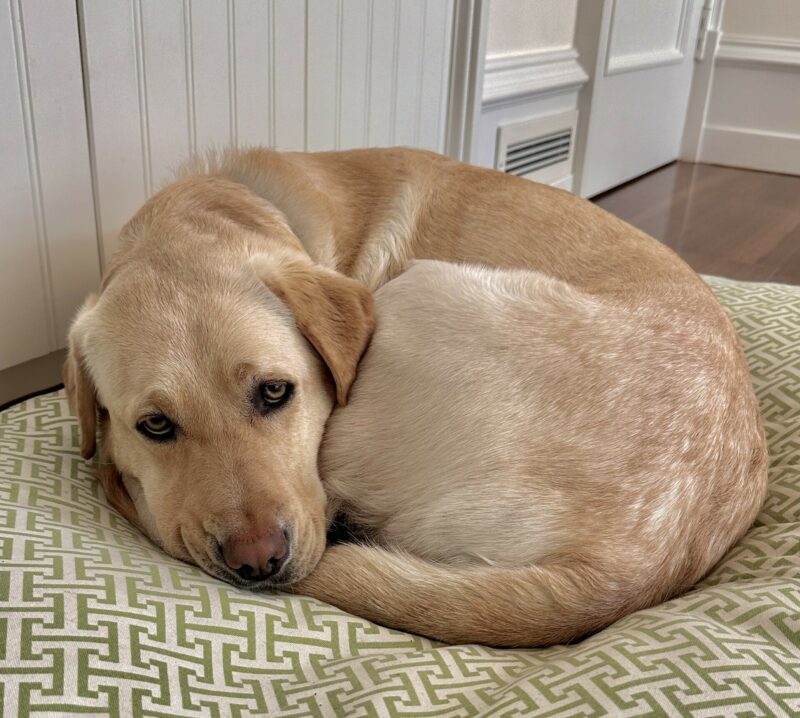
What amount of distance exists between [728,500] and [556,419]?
39 cm

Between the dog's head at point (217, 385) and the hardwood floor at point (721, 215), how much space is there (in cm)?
324

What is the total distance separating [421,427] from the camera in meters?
1.60

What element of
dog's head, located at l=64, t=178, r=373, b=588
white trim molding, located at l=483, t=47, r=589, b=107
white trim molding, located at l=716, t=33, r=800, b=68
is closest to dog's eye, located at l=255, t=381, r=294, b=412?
dog's head, located at l=64, t=178, r=373, b=588

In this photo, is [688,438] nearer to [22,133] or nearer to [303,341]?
[303,341]

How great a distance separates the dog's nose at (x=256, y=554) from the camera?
4.59 ft

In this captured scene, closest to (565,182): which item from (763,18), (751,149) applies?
(751,149)

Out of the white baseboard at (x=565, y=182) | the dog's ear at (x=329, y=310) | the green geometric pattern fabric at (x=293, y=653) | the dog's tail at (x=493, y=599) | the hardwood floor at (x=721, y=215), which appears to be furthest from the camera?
the white baseboard at (x=565, y=182)

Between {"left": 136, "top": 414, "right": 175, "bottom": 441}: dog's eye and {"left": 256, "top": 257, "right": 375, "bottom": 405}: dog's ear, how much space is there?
1.11 ft

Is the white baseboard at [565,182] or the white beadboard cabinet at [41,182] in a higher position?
the white beadboard cabinet at [41,182]

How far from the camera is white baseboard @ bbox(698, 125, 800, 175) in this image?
7.08 m

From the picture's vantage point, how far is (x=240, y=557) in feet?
4.61

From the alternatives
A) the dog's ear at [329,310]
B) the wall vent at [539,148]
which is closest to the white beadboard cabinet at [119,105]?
the dog's ear at [329,310]

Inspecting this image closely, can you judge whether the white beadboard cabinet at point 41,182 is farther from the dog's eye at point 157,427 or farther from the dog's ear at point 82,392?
the dog's eye at point 157,427

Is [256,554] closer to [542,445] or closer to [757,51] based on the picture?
[542,445]
